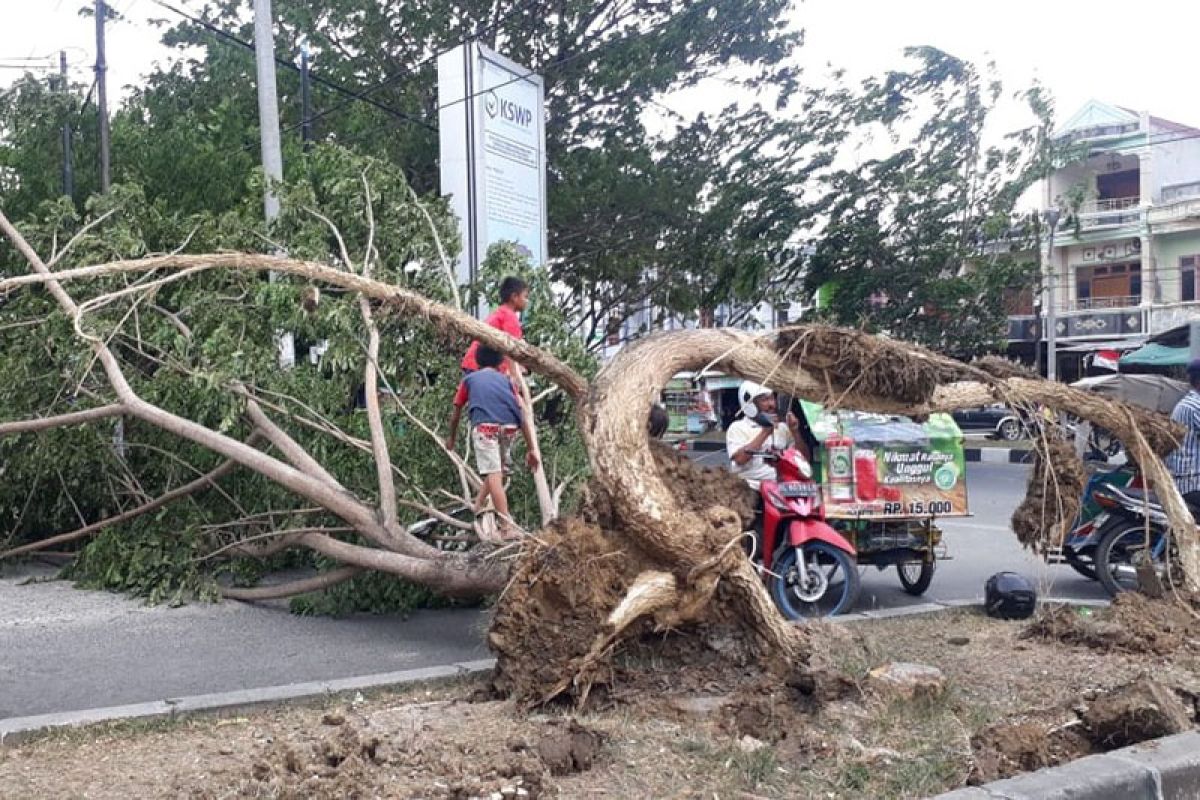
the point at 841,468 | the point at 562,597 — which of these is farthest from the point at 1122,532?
the point at 562,597

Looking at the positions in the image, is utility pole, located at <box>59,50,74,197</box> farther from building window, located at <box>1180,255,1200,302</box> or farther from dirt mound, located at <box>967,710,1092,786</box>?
building window, located at <box>1180,255,1200,302</box>

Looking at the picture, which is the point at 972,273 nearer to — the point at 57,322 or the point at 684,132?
the point at 684,132

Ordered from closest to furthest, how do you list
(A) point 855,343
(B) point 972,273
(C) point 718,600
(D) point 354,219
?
(C) point 718,600
(A) point 855,343
(D) point 354,219
(B) point 972,273

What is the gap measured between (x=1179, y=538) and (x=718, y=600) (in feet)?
10.4

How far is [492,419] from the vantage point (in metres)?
6.94

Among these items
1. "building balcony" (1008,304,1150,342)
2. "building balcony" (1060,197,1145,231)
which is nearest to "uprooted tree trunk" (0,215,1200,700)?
"building balcony" (1008,304,1150,342)

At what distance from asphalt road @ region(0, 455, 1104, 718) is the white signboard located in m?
4.74

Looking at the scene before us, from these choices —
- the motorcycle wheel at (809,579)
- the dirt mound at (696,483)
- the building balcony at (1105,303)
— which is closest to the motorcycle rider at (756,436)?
the motorcycle wheel at (809,579)

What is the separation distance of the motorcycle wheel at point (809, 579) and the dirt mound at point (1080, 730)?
2381 millimetres

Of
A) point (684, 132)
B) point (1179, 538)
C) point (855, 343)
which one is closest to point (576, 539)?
point (855, 343)

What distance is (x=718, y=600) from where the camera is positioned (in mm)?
5543

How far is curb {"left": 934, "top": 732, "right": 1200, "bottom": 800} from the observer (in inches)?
155

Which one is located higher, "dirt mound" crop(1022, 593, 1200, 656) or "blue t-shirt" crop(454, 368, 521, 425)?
"blue t-shirt" crop(454, 368, 521, 425)

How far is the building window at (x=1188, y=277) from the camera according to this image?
35562mm
